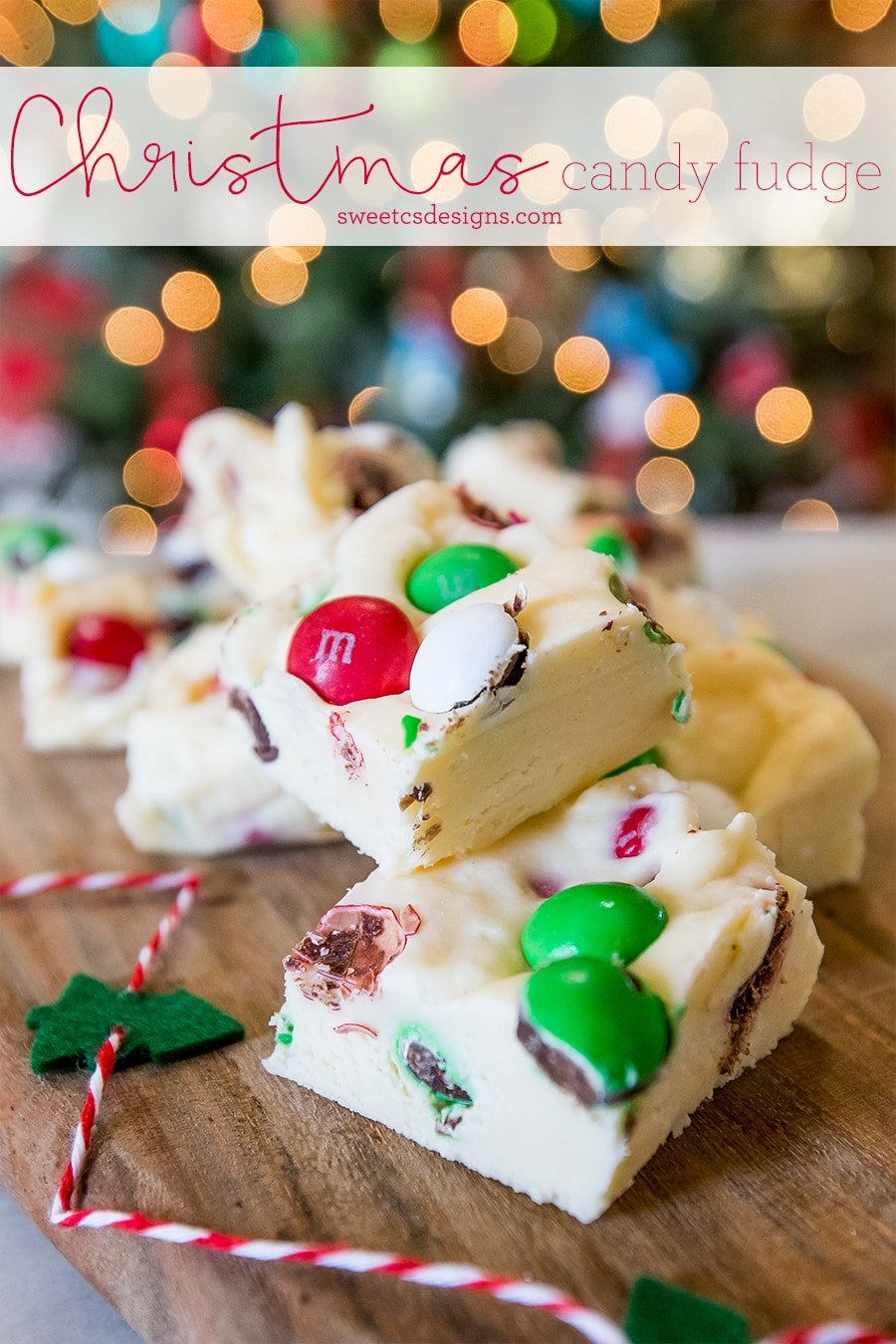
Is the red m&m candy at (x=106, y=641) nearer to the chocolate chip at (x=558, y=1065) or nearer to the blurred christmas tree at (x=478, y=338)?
the chocolate chip at (x=558, y=1065)

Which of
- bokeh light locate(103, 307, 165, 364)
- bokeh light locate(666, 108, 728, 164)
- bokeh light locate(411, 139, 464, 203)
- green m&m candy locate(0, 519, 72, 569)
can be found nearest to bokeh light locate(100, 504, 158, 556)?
bokeh light locate(103, 307, 165, 364)

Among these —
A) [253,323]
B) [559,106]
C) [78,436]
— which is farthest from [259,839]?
[78,436]

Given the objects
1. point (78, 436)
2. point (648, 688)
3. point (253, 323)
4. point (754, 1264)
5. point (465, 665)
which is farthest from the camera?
point (78, 436)

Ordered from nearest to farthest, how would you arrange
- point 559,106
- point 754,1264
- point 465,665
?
point 754,1264 < point 465,665 < point 559,106

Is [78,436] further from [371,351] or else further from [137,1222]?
[137,1222]

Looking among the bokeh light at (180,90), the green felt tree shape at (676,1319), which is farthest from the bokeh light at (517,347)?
the green felt tree shape at (676,1319)

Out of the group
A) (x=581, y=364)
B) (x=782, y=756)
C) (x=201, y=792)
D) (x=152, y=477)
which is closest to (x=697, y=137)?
(x=782, y=756)

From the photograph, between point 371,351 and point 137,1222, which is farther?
point 371,351
